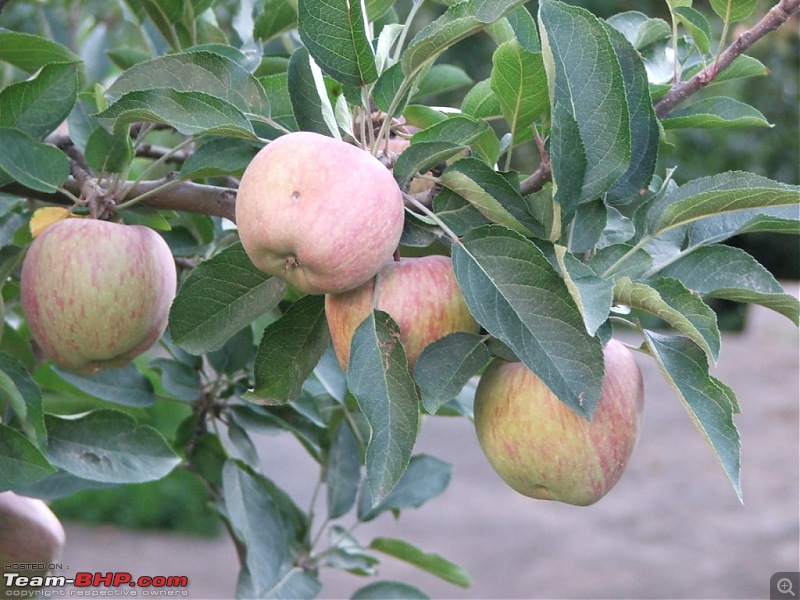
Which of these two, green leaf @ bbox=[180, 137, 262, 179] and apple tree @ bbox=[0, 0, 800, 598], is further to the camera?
green leaf @ bbox=[180, 137, 262, 179]

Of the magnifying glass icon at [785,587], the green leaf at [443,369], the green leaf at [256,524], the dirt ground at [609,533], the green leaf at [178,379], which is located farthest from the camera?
the dirt ground at [609,533]

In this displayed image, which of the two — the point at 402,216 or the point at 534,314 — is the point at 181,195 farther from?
the point at 534,314

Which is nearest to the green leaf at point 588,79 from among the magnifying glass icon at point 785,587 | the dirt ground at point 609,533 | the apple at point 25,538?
the apple at point 25,538

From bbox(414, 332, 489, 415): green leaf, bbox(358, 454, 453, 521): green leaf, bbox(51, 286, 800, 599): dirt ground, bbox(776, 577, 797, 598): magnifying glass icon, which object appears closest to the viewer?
bbox(414, 332, 489, 415): green leaf

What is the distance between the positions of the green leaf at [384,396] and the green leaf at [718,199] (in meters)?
0.24

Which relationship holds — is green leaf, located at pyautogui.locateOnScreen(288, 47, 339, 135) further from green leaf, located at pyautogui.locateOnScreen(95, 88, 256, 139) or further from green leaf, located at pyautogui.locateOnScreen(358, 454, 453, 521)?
green leaf, located at pyautogui.locateOnScreen(358, 454, 453, 521)

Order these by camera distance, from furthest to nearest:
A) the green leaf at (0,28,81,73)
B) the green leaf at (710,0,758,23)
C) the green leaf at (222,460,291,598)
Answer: the green leaf at (222,460,291,598)
the green leaf at (0,28,81,73)
the green leaf at (710,0,758,23)

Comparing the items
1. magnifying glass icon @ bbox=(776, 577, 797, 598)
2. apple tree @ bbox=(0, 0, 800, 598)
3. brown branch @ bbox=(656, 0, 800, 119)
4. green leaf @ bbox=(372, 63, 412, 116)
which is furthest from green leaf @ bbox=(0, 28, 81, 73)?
magnifying glass icon @ bbox=(776, 577, 797, 598)

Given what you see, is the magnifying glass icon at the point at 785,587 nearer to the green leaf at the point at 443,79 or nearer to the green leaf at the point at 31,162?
the green leaf at the point at 443,79

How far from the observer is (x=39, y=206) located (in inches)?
44.0

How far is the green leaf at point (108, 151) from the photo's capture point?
896 mm

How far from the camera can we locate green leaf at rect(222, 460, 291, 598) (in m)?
1.06

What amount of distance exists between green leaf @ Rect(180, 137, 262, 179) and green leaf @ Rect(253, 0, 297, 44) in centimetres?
32

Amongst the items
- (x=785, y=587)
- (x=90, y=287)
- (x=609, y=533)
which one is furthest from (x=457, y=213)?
(x=609, y=533)
